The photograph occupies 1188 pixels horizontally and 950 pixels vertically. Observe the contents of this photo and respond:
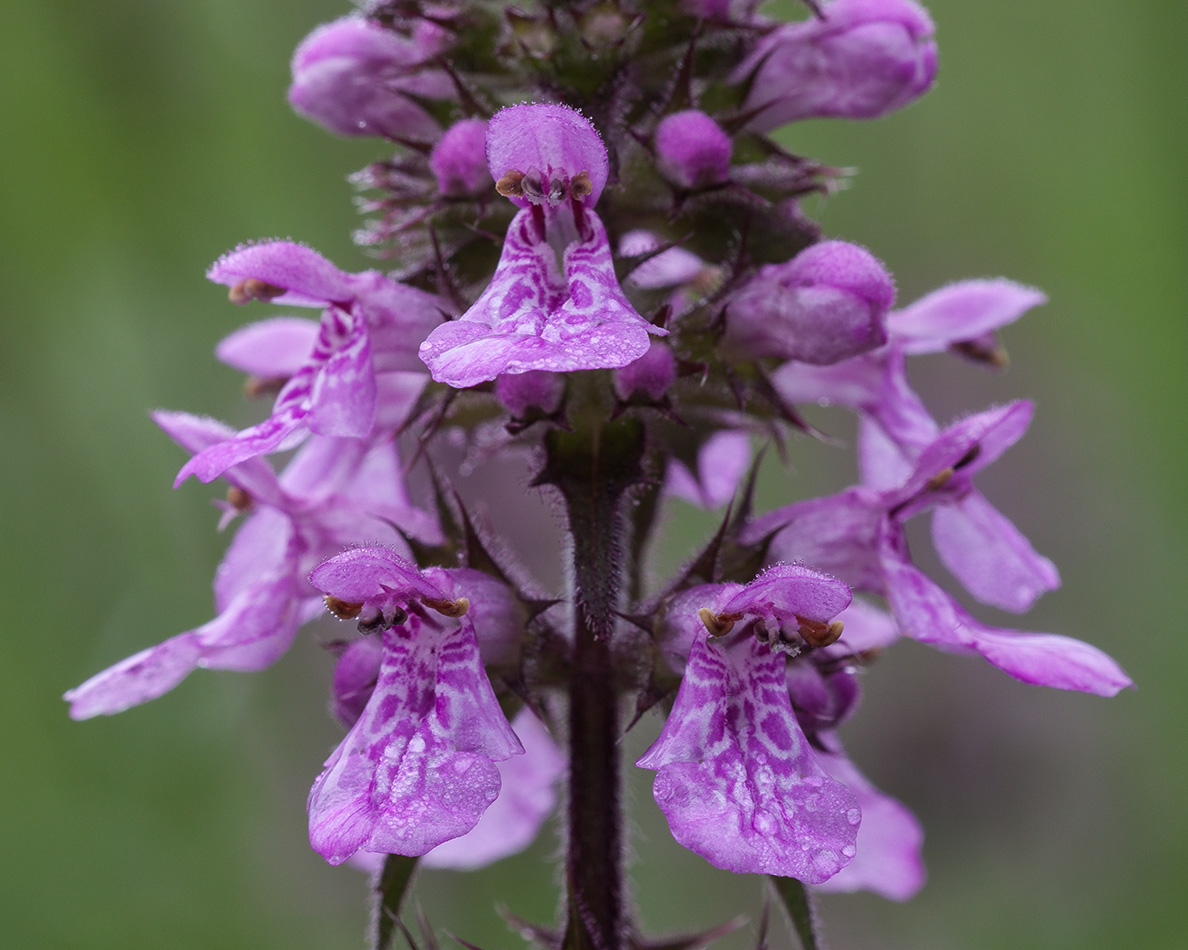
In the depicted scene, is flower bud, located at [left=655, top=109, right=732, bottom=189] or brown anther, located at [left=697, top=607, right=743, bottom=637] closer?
brown anther, located at [left=697, top=607, right=743, bottom=637]

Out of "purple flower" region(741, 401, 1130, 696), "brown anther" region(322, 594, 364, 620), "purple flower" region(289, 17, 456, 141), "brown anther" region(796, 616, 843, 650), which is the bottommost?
"purple flower" region(741, 401, 1130, 696)

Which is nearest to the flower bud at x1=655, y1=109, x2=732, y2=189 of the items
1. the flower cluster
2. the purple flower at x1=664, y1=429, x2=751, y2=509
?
the flower cluster

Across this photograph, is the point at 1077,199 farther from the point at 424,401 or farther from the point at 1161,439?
the point at 424,401

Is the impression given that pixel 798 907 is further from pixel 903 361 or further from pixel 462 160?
pixel 462 160

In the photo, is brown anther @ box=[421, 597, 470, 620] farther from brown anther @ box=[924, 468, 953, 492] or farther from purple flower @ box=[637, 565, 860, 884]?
brown anther @ box=[924, 468, 953, 492]

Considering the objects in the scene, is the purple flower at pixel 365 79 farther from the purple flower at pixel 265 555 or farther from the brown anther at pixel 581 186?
the purple flower at pixel 265 555

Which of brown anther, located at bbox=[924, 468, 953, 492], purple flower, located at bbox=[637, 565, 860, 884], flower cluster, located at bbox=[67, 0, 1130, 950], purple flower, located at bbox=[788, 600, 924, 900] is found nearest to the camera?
purple flower, located at bbox=[637, 565, 860, 884]

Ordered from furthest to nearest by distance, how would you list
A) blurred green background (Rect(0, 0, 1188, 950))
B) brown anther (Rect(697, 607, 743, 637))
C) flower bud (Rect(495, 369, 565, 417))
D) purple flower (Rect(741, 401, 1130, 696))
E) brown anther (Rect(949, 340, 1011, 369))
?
1. blurred green background (Rect(0, 0, 1188, 950))
2. brown anther (Rect(949, 340, 1011, 369))
3. purple flower (Rect(741, 401, 1130, 696))
4. flower bud (Rect(495, 369, 565, 417))
5. brown anther (Rect(697, 607, 743, 637))
